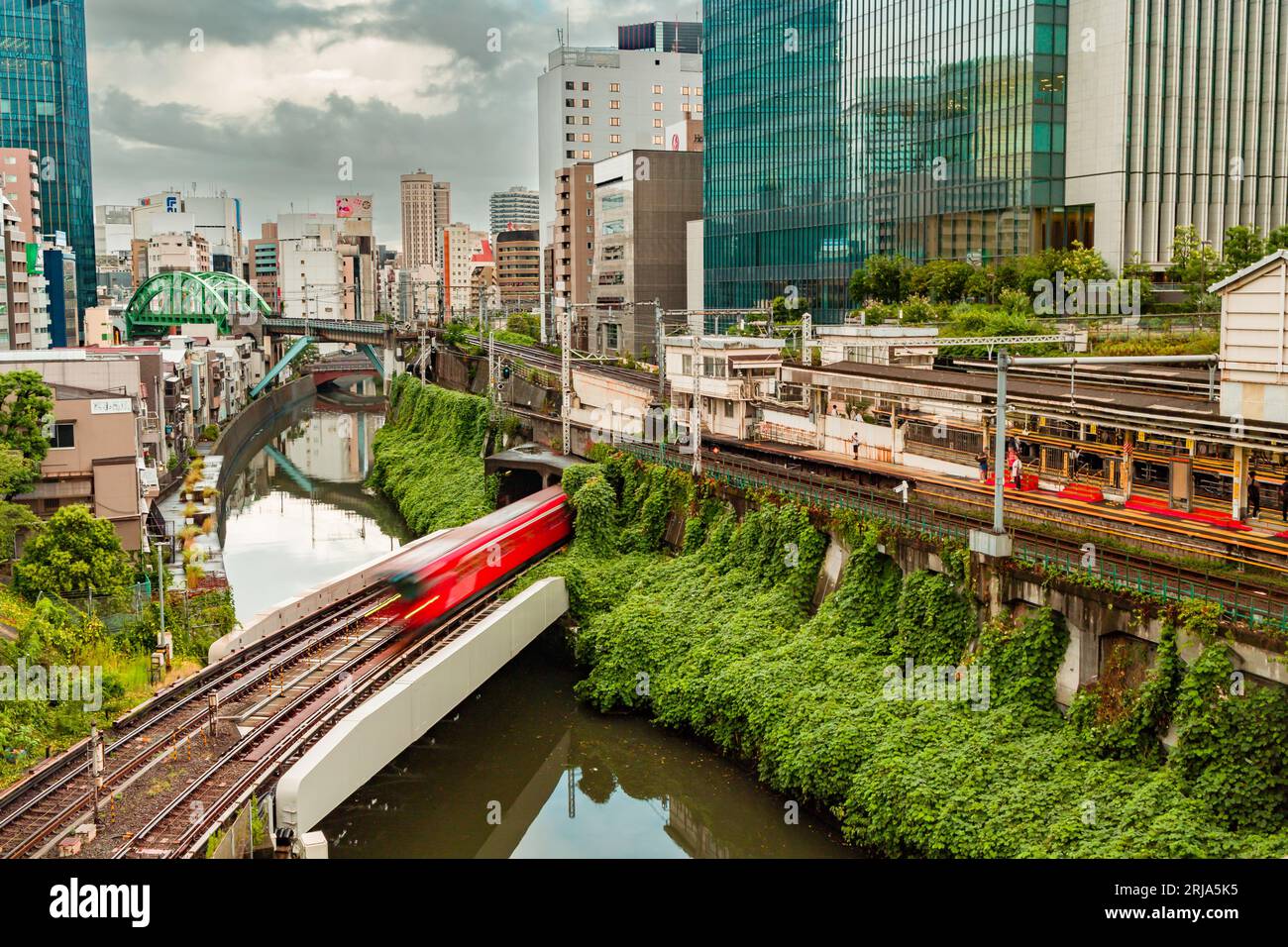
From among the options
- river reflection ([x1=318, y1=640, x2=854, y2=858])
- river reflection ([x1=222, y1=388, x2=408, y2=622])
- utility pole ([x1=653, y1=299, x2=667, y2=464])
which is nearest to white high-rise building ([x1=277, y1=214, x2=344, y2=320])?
river reflection ([x1=222, y1=388, x2=408, y2=622])

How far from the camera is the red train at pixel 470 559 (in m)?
32.2

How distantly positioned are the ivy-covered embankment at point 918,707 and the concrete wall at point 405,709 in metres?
1.73

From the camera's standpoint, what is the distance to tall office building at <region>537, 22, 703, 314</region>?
428 ft

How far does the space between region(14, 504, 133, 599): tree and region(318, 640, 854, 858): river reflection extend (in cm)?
985

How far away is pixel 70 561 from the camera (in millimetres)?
31469

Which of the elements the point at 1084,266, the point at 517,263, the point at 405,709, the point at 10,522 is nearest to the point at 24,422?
the point at 10,522

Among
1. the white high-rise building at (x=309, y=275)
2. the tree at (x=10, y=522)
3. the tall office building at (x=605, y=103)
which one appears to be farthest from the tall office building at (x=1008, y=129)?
the white high-rise building at (x=309, y=275)

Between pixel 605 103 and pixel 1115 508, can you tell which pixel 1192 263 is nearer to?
pixel 1115 508

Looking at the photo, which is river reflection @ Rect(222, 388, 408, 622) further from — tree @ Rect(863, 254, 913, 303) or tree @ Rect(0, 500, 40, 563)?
tree @ Rect(863, 254, 913, 303)

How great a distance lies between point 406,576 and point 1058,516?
53.2ft
